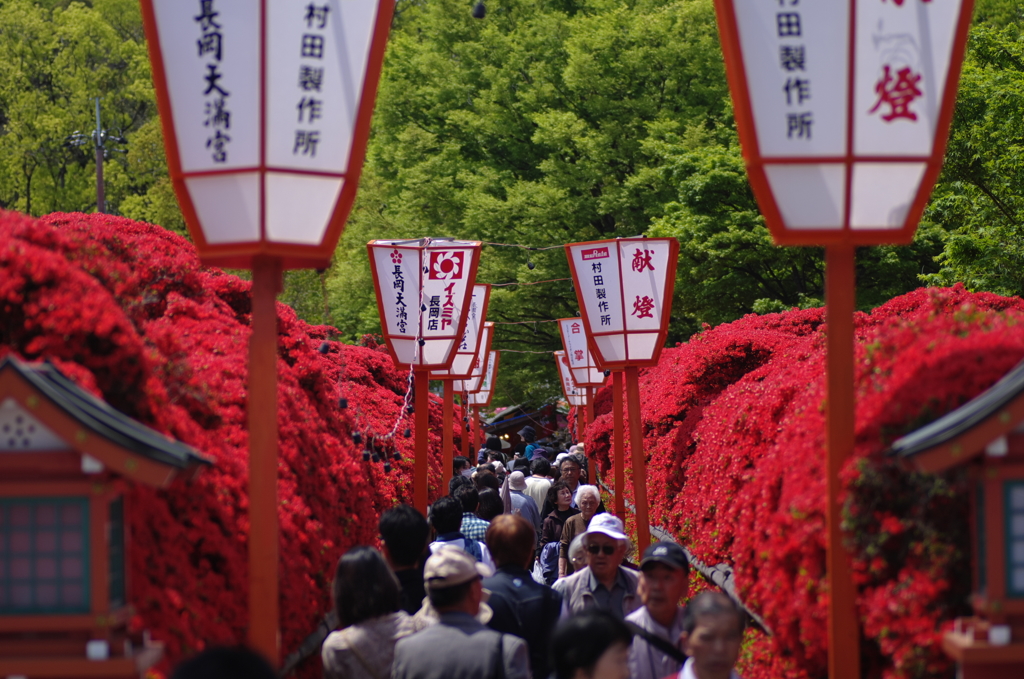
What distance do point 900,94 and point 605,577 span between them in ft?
10.4

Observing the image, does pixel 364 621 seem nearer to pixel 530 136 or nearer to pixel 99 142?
pixel 99 142

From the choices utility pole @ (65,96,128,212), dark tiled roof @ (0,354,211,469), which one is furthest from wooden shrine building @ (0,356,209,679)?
utility pole @ (65,96,128,212)

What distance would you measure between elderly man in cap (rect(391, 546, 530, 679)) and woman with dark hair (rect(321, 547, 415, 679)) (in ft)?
1.35

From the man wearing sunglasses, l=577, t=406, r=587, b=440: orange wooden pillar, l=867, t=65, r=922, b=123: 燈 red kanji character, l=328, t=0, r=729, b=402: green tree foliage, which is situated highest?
l=328, t=0, r=729, b=402: green tree foliage

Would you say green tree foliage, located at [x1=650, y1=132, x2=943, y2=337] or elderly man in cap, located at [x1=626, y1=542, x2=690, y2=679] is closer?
elderly man in cap, located at [x1=626, y1=542, x2=690, y2=679]

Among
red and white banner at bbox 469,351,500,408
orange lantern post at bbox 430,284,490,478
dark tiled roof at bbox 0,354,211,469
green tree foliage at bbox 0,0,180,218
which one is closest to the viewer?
dark tiled roof at bbox 0,354,211,469

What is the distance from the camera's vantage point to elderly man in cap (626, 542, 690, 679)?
5094 mm

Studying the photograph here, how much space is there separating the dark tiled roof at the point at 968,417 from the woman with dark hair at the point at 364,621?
2429mm

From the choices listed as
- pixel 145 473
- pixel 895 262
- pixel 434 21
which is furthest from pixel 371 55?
pixel 434 21

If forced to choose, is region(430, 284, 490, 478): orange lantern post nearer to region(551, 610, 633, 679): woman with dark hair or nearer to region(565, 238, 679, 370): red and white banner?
region(565, 238, 679, 370): red and white banner

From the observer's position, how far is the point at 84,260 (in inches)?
219

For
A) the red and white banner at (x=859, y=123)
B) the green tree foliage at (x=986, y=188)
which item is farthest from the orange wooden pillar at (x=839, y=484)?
the green tree foliage at (x=986, y=188)

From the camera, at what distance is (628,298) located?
36.1 ft

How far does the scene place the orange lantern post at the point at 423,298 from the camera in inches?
447
